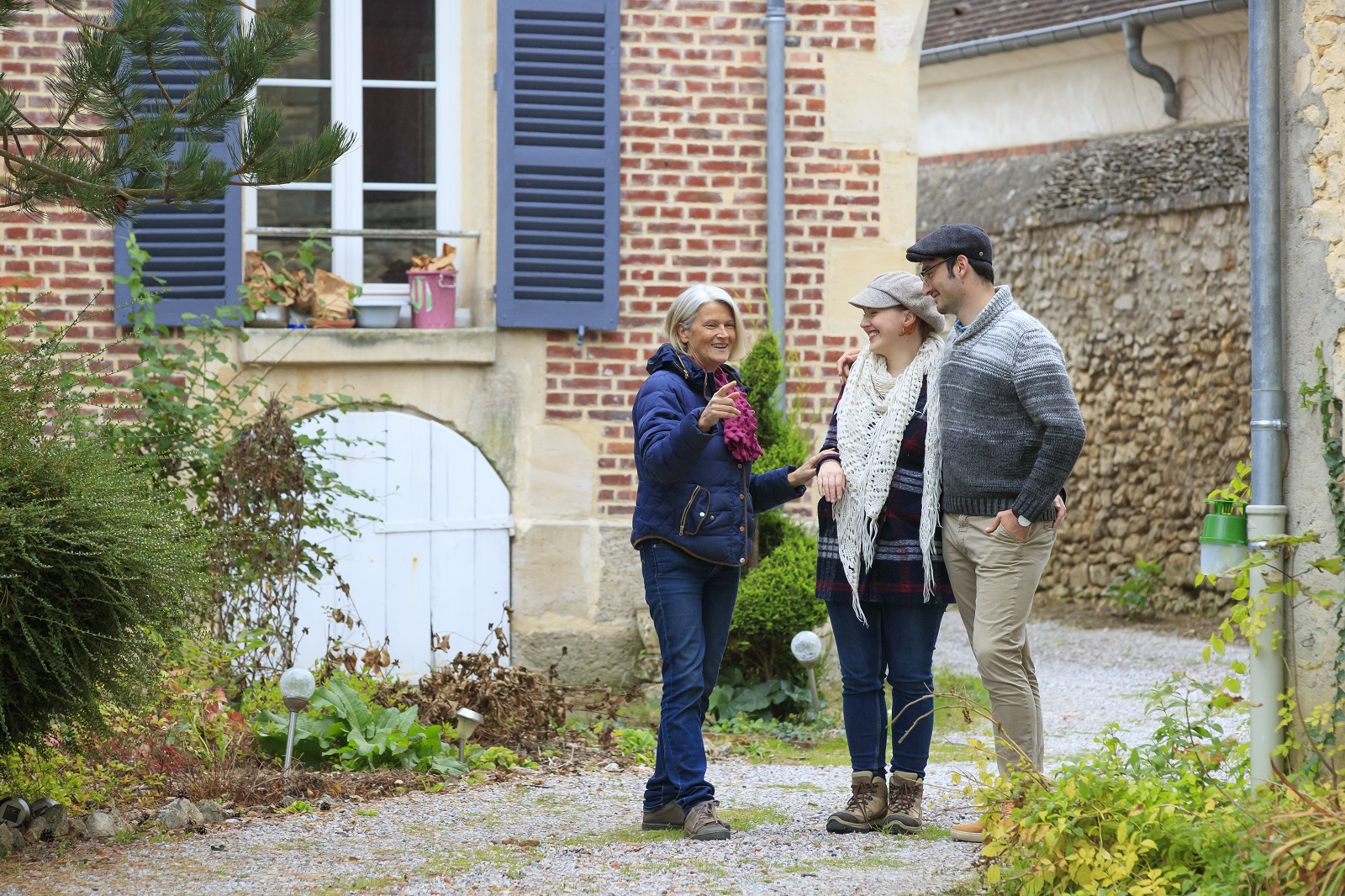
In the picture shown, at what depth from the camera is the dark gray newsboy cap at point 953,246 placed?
14.6 ft

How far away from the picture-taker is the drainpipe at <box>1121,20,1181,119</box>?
42.8 feet

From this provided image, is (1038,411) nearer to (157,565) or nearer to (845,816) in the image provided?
(845,816)

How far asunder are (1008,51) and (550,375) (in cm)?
853

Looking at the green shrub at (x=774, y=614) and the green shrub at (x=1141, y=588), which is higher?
the green shrub at (x=774, y=614)

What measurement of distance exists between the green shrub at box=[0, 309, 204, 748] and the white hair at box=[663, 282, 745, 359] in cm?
160

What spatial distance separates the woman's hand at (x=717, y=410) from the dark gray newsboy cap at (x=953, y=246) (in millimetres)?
692

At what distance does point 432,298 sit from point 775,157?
189 cm

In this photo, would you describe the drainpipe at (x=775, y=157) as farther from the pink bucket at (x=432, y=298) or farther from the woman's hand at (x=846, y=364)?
the woman's hand at (x=846, y=364)

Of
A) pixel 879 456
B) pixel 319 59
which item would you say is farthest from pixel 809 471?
pixel 319 59

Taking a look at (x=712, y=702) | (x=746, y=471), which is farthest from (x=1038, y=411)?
(x=712, y=702)

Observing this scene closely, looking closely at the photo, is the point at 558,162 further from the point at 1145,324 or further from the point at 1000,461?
the point at 1145,324

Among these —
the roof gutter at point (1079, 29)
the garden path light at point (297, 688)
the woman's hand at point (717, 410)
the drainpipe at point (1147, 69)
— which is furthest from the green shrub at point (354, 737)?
the drainpipe at point (1147, 69)

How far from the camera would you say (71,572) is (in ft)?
13.3

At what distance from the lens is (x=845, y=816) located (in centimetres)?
464
